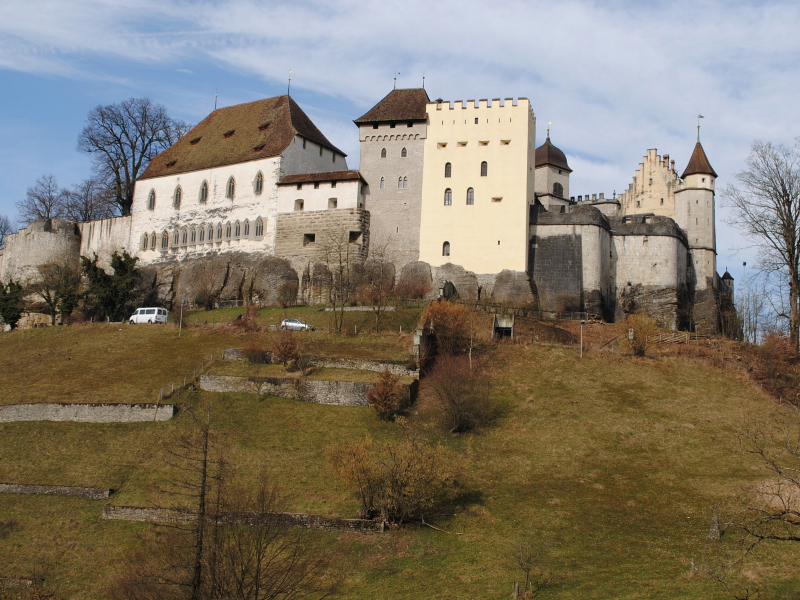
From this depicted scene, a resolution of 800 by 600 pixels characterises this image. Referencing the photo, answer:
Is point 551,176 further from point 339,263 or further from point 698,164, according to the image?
point 339,263

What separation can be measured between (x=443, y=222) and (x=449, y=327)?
1344 cm

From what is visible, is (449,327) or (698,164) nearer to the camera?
(449,327)

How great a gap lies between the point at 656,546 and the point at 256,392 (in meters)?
17.3

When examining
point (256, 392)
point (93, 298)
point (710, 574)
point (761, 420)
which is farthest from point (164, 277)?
point (710, 574)

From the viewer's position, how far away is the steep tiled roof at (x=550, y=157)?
57.1 metres

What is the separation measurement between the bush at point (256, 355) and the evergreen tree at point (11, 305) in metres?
22.0

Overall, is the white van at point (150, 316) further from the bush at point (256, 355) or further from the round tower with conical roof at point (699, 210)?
the round tower with conical roof at point (699, 210)

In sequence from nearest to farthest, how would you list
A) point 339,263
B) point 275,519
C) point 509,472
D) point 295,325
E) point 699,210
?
point 275,519 → point 509,472 → point 295,325 → point 339,263 → point 699,210

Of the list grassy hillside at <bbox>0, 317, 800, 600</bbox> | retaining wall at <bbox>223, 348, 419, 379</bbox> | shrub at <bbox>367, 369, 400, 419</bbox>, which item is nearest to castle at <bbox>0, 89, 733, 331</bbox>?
grassy hillside at <bbox>0, 317, 800, 600</bbox>

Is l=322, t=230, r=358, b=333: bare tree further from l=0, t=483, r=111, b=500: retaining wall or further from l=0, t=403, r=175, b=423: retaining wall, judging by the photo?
l=0, t=483, r=111, b=500: retaining wall

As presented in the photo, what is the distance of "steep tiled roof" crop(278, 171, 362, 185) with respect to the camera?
164 ft

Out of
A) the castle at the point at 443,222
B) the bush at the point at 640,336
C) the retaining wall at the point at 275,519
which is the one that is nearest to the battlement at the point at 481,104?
the castle at the point at 443,222

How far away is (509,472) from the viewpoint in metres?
26.5

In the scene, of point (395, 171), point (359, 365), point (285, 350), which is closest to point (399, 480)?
point (359, 365)
